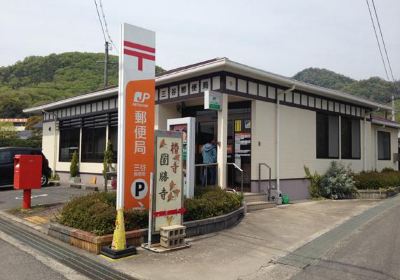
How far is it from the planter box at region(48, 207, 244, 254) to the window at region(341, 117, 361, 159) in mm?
10122

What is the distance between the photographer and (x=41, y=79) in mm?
50656

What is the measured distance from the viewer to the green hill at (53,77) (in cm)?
3943

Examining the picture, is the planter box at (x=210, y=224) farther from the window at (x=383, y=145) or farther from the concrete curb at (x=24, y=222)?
the window at (x=383, y=145)

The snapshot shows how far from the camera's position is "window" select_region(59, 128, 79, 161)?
19.7m

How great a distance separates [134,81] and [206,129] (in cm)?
669

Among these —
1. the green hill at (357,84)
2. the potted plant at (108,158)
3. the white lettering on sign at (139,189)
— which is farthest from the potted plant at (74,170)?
the green hill at (357,84)

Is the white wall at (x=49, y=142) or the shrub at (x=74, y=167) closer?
→ the shrub at (x=74, y=167)

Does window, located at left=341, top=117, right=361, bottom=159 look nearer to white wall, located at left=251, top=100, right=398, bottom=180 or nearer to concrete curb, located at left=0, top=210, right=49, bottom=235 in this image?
white wall, located at left=251, top=100, right=398, bottom=180

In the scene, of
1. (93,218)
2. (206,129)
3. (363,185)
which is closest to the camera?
(93,218)

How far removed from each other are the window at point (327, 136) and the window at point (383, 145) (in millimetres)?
6174

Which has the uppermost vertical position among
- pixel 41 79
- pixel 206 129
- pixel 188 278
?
pixel 41 79

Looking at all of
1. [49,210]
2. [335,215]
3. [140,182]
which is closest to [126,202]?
[140,182]

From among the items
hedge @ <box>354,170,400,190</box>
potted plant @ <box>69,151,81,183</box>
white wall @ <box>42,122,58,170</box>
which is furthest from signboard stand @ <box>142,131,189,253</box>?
white wall @ <box>42,122,58,170</box>

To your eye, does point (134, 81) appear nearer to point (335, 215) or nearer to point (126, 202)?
point (126, 202)
